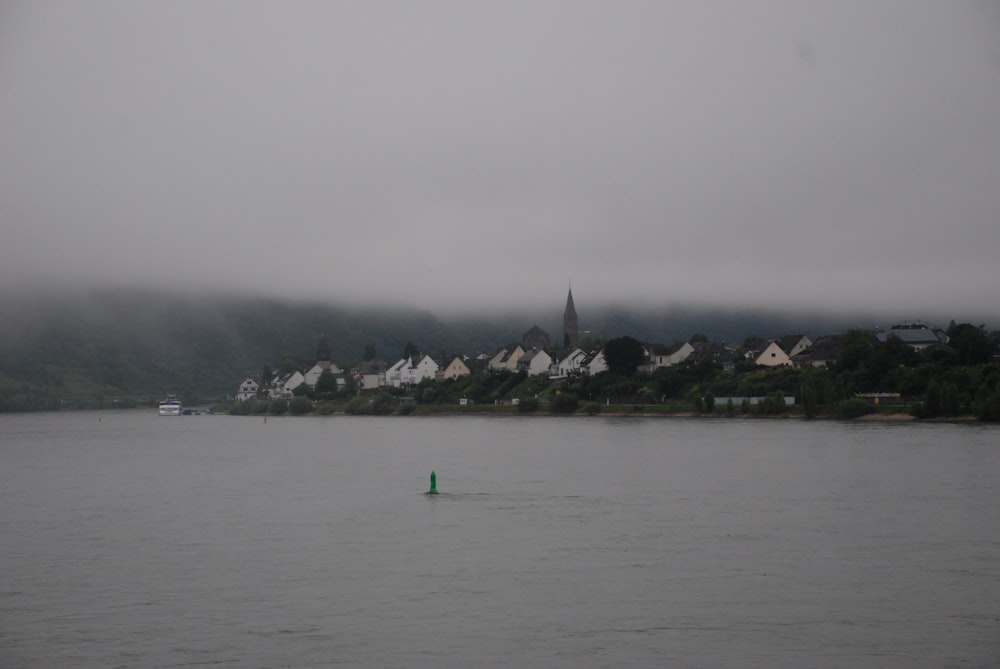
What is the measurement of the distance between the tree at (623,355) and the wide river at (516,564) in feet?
187

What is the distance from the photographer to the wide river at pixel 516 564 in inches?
687

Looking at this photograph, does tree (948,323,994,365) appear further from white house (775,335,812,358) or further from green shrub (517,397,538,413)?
green shrub (517,397,538,413)

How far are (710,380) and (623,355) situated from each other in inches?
486

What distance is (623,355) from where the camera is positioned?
4193 inches

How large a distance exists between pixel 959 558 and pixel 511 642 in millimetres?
11712

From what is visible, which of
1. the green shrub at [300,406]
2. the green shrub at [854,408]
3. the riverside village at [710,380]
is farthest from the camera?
the green shrub at [300,406]

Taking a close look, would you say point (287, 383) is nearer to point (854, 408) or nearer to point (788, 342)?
point (788, 342)

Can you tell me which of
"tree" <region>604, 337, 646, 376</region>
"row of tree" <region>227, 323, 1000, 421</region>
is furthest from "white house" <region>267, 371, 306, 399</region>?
"tree" <region>604, 337, 646, 376</region>

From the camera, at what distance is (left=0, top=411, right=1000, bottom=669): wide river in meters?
17.5

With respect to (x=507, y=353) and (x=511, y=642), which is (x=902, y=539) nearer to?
(x=511, y=642)

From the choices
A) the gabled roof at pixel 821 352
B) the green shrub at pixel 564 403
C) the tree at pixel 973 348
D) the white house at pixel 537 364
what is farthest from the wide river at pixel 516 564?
the white house at pixel 537 364

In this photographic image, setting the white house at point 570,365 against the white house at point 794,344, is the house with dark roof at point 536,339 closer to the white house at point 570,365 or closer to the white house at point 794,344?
the white house at point 570,365

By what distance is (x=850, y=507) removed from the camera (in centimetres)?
3216

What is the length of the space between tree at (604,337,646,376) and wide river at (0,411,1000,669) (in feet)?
187
